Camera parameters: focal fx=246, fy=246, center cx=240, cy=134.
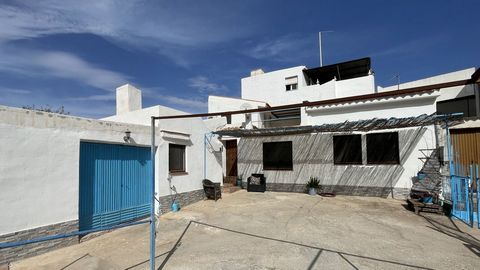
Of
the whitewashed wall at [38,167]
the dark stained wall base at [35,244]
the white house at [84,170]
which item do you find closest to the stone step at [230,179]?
the white house at [84,170]

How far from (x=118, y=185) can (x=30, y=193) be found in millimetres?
2337

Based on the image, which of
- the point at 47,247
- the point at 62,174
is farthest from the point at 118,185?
the point at 47,247

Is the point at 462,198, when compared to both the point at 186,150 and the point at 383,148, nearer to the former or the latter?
the point at 383,148

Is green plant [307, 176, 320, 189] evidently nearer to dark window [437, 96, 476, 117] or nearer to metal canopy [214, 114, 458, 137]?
metal canopy [214, 114, 458, 137]

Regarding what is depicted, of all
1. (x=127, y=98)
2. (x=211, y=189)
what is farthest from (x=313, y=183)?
(x=127, y=98)

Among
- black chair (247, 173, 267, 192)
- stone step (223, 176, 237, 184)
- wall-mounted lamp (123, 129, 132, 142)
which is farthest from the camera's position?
stone step (223, 176, 237, 184)

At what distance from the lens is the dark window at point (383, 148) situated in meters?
10.8

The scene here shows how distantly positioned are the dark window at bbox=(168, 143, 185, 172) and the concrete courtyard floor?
1772mm

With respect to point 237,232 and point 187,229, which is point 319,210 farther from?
point 187,229

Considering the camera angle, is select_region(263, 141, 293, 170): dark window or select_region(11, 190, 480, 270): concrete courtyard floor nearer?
select_region(11, 190, 480, 270): concrete courtyard floor

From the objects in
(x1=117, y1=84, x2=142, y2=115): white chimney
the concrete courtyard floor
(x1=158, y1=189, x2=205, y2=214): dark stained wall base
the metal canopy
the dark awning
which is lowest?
the concrete courtyard floor

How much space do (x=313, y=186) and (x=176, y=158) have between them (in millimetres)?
6556

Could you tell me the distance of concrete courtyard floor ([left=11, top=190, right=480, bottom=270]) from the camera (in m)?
4.71

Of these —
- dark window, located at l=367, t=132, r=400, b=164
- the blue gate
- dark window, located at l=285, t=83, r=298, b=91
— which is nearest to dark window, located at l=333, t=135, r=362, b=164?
dark window, located at l=367, t=132, r=400, b=164
